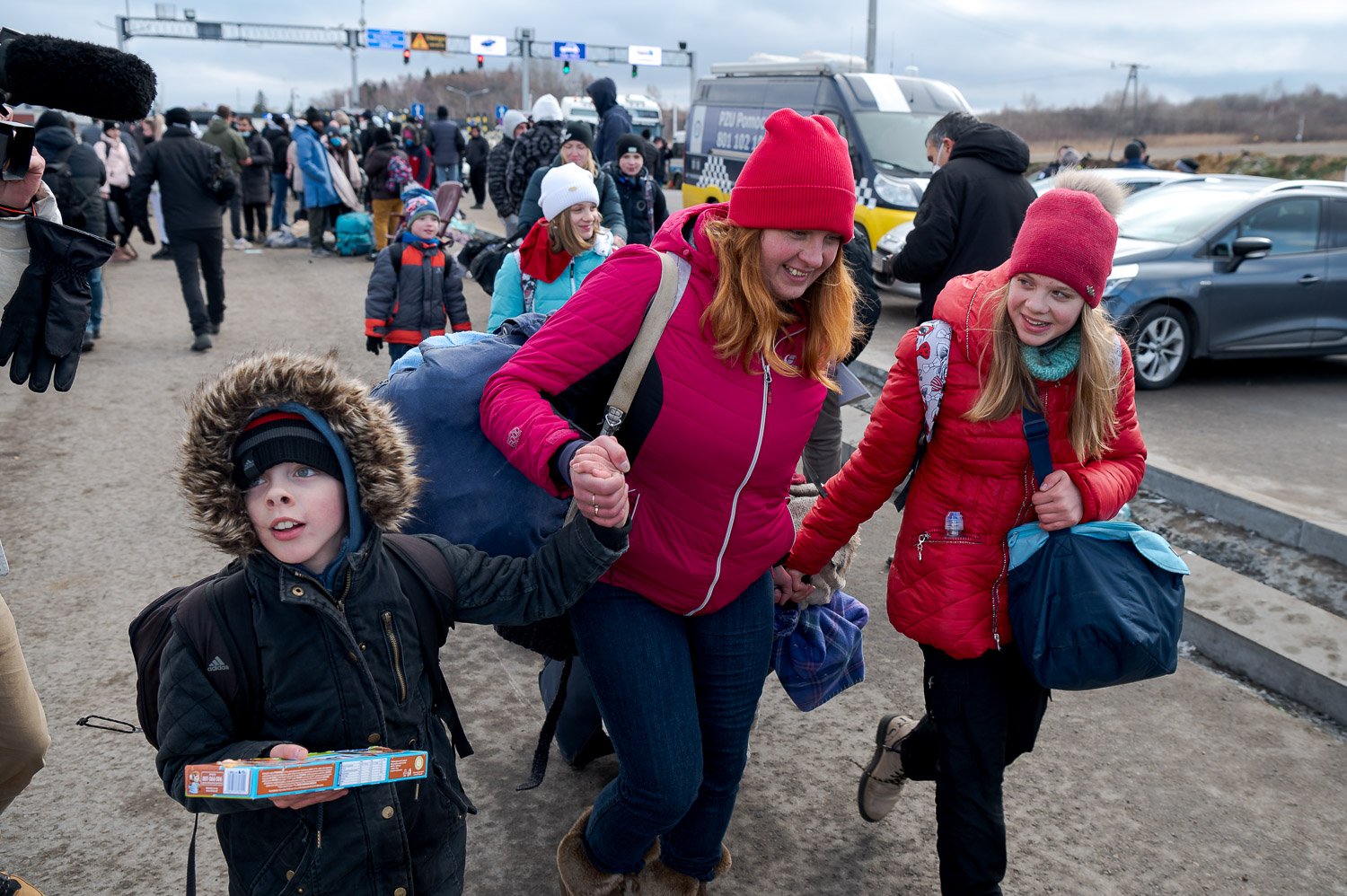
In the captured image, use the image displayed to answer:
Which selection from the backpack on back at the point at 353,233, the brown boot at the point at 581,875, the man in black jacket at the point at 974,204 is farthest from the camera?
the backpack on back at the point at 353,233

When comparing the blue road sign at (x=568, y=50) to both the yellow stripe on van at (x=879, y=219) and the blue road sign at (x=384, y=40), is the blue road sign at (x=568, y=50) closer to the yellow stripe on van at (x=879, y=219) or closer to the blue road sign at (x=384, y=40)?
the blue road sign at (x=384, y=40)

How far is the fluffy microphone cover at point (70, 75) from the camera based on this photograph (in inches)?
85.8

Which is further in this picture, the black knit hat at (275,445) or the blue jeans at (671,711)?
the blue jeans at (671,711)

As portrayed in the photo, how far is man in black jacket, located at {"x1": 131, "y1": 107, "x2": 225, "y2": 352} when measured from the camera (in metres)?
9.51

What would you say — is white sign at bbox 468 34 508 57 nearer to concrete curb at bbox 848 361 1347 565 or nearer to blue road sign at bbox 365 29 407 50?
blue road sign at bbox 365 29 407 50

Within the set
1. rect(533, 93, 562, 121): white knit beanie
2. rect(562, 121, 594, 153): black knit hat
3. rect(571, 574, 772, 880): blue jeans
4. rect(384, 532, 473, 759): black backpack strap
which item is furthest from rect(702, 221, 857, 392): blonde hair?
rect(533, 93, 562, 121): white knit beanie

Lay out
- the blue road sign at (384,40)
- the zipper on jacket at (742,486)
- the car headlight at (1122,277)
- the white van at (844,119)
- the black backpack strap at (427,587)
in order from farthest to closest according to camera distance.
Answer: the blue road sign at (384,40), the white van at (844,119), the car headlight at (1122,277), the zipper on jacket at (742,486), the black backpack strap at (427,587)

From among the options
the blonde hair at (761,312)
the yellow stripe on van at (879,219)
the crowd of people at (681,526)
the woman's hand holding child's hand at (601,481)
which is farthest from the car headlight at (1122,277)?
the woman's hand holding child's hand at (601,481)

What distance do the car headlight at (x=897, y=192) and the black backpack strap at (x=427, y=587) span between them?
34.1 ft

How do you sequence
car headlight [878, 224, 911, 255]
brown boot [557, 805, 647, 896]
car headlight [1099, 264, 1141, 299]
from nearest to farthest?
brown boot [557, 805, 647, 896]
car headlight [1099, 264, 1141, 299]
car headlight [878, 224, 911, 255]

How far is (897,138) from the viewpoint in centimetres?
1288

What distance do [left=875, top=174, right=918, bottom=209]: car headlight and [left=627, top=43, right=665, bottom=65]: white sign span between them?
61.2 m

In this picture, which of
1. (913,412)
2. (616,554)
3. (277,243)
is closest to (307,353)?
(616,554)

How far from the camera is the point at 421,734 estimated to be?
7.12ft
